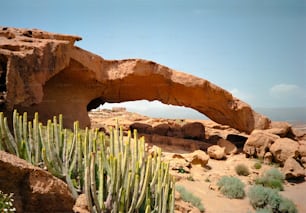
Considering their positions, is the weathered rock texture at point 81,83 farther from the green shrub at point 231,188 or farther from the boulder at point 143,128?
the green shrub at point 231,188

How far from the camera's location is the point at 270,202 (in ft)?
27.7

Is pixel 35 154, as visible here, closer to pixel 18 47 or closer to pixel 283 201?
pixel 18 47

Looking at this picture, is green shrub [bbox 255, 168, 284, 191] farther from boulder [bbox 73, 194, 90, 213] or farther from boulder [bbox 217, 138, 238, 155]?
boulder [bbox 73, 194, 90, 213]

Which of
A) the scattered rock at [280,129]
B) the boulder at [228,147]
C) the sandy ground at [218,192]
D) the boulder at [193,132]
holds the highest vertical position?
the scattered rock at [280,129]

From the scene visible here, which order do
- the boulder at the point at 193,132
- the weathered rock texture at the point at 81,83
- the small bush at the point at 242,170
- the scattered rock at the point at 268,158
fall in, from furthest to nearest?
the boulder at the point at 193,132 < the scattered rock at the point at 268,158 < the small bush at the point at 242,170 < the weathered rock texture at the point at 81,83

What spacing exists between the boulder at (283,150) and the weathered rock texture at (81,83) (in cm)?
278

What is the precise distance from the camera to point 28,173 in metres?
3.33

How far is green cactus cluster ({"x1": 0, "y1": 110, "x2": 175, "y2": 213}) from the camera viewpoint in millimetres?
4168

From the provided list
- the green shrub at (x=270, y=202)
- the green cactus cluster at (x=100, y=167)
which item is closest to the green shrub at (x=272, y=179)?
the green shrub at (x=270, y=202)

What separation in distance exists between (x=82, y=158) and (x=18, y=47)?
19.2 ft

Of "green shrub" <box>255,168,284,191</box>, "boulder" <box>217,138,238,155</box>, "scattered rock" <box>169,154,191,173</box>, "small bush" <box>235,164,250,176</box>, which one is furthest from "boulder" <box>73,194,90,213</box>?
"boulder" <box>217,138,238,155</box>

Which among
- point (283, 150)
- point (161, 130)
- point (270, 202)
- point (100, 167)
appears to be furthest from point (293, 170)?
point (100, 167)

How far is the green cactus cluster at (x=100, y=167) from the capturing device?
4.17 m

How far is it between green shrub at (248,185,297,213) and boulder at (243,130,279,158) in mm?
3959
